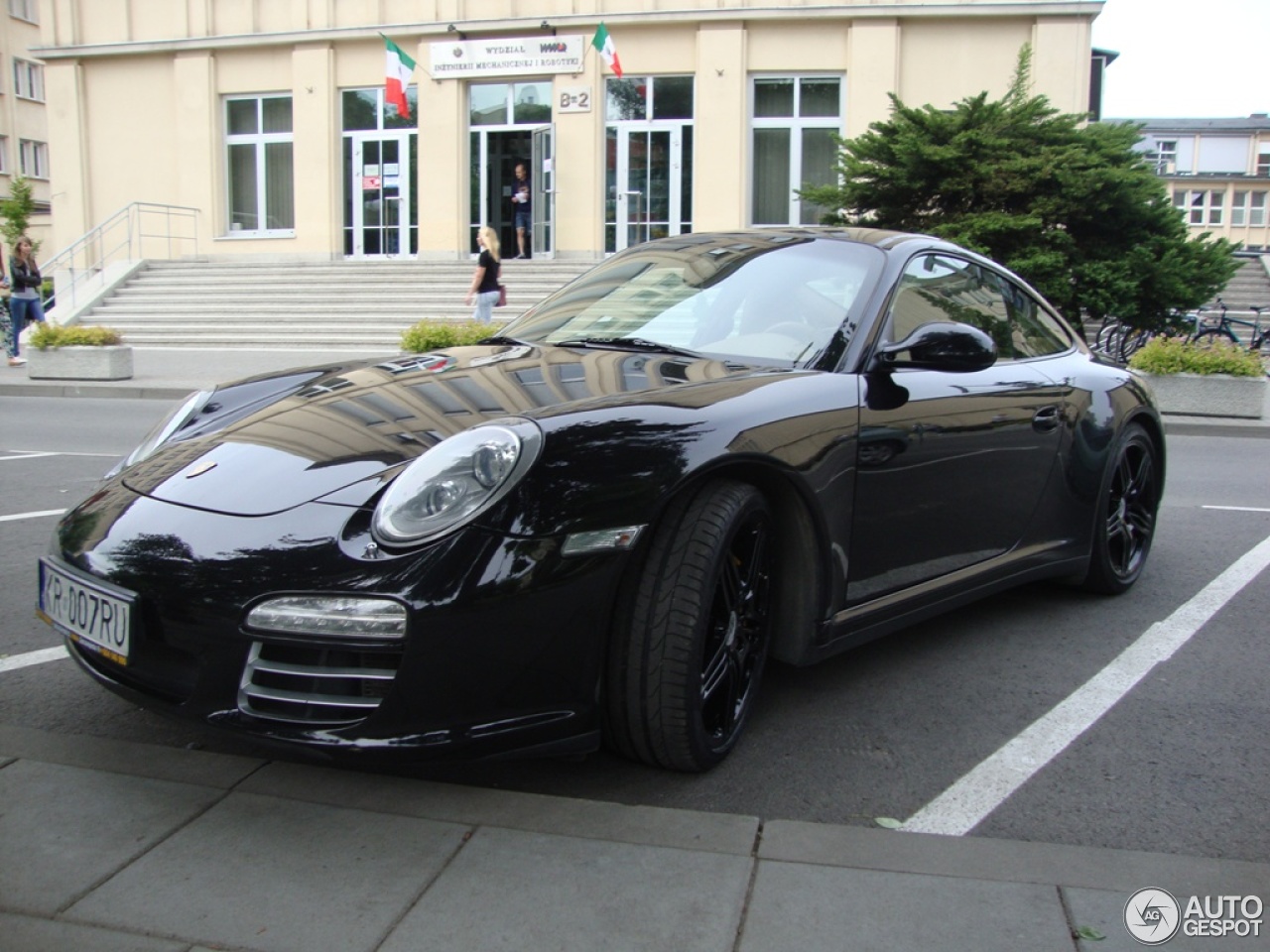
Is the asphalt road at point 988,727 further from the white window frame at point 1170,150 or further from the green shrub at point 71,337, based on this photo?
the white window frame at point 1170,150

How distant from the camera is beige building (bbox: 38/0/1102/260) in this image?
23.5m

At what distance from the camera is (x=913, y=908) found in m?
2.31

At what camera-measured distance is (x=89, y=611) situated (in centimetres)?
274

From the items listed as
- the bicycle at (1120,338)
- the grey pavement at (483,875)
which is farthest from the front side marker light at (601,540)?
the bicycle at (1120,338)

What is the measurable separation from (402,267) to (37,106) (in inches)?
1484

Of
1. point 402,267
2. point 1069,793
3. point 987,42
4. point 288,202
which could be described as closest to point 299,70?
point 288,202

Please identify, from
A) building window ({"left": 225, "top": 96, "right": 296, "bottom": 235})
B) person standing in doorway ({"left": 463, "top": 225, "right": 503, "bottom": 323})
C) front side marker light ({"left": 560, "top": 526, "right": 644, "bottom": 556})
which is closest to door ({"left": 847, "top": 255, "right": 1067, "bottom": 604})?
front side marker light ({"left": 560, "top": 526, "right": 644, "bottom": 556})

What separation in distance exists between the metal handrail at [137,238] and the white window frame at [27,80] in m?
29.5

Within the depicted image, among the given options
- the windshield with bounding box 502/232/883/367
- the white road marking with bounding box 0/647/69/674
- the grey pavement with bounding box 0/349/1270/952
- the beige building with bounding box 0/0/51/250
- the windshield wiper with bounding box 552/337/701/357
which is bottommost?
the white road marking with bounding box 0/647/69/674

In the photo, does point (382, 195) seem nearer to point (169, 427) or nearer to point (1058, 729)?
point (169, 427)

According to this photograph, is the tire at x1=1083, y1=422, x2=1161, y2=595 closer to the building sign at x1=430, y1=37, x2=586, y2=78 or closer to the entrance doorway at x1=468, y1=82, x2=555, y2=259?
the entrance doorway at x1=468, y1=82, x2=555, y2=259

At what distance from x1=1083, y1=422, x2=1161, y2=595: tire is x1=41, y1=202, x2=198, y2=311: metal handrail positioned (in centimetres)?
2536

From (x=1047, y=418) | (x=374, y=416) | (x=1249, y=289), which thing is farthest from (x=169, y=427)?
(x=1249, y=289)

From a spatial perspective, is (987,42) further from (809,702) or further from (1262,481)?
(809,702)
